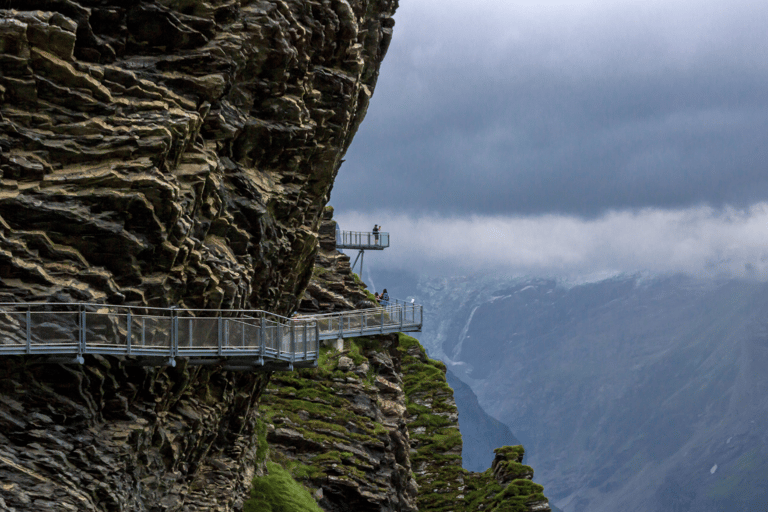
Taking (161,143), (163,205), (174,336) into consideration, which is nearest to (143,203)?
(163,205)

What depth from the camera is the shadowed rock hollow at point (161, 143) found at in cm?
2948

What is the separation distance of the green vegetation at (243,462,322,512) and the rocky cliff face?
3.12ft

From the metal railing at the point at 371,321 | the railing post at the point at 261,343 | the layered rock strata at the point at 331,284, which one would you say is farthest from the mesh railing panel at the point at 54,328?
the layered rock strata at the point at 331,284

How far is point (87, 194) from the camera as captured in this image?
30172 millimetres

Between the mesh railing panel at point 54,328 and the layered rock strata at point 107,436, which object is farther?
the layered rock strata at point 107,436

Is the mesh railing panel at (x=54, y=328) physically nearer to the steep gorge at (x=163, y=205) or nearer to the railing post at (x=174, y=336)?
the steep gorge at (x=163, y=205)

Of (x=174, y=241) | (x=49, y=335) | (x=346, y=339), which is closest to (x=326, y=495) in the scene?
(x=346, y=339)

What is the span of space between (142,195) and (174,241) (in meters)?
2.59

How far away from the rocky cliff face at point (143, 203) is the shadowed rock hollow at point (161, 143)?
67 millimetres

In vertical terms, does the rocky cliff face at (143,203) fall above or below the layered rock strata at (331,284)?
below

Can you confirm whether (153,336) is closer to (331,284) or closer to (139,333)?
(139,333)

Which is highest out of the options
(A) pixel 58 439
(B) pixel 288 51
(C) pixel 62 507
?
(B) pixel 288 51

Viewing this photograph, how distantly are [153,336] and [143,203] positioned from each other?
15.1 ft

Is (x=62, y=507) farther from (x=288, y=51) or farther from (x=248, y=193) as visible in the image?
(x=288, y=51)
